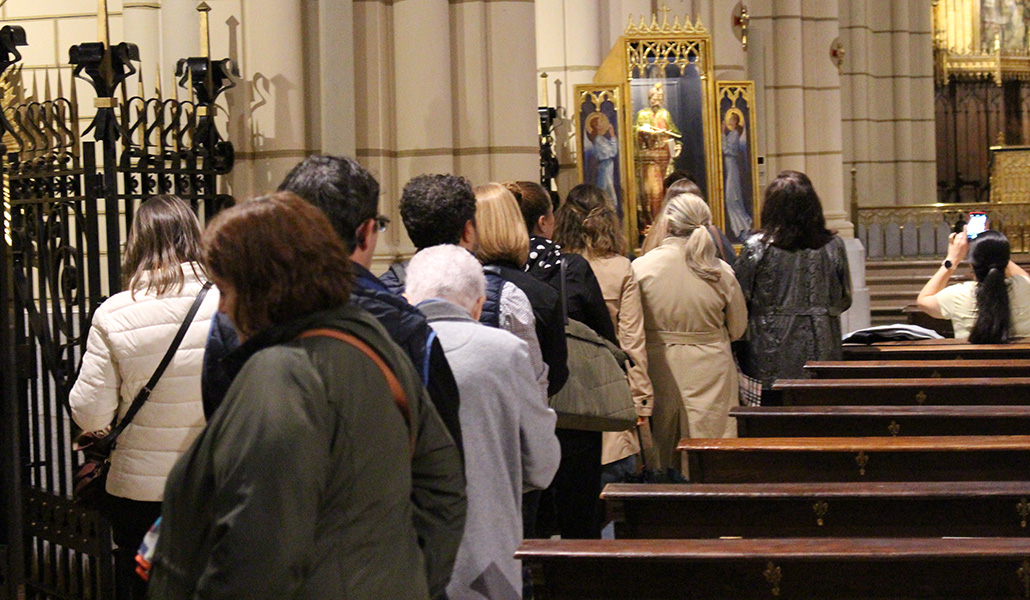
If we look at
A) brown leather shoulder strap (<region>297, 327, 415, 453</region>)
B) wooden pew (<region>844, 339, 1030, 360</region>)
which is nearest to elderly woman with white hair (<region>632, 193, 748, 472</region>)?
wooden pew (<region>844, 339, 1030, 360</region>)

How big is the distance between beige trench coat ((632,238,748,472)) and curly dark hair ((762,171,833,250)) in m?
0.50

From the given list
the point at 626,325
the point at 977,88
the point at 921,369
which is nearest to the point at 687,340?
the point at 626,325

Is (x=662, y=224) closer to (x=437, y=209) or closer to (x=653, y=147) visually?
(x=437, y=209)

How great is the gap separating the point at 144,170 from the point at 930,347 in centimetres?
454

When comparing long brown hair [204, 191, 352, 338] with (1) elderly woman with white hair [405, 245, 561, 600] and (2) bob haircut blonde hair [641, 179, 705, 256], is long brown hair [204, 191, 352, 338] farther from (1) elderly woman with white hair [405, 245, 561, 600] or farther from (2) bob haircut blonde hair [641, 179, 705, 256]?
(2) bob haircut blonde hair [641, 179, 705, 256]

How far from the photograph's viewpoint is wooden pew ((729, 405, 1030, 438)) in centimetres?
519

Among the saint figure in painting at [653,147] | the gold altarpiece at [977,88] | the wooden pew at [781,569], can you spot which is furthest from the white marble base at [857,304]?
the wooden pew at [781,569]

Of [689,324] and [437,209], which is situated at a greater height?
[437,209]

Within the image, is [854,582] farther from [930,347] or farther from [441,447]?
[930,347]

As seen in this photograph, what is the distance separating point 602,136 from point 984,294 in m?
3.00

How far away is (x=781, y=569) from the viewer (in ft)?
10.6

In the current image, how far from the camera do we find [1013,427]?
5203 mm

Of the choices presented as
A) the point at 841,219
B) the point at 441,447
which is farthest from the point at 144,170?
the point at 841,219

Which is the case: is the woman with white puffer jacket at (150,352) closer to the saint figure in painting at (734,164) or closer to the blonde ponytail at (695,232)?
the blonde ponytail at (695,232)
